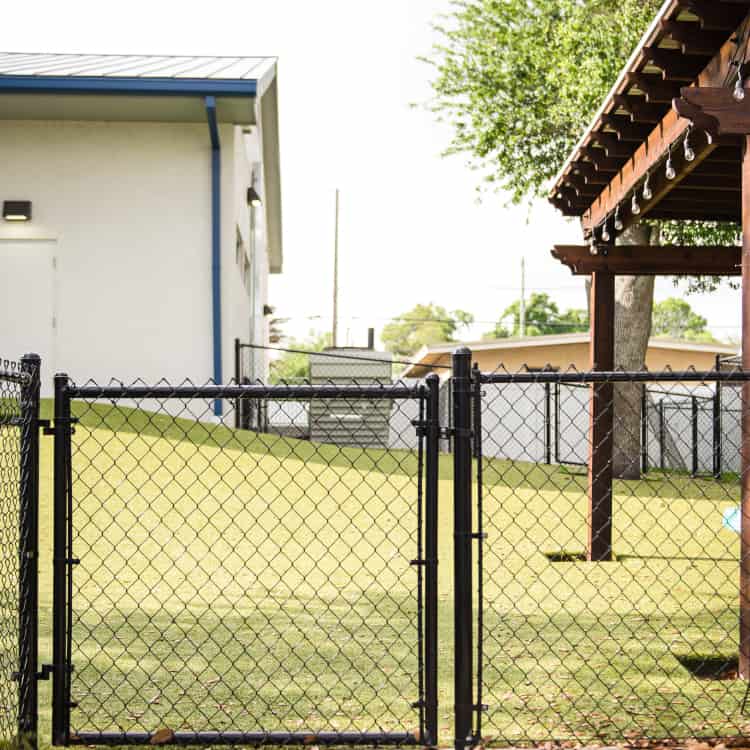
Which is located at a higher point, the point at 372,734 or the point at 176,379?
the point at 176,379

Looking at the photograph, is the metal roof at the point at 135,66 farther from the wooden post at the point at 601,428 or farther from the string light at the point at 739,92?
the string light at the point at 739,92

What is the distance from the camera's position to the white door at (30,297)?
47.5ft

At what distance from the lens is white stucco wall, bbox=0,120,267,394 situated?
14477 mm

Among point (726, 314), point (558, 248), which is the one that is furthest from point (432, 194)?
point (558, 248)

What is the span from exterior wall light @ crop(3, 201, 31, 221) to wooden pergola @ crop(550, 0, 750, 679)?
8.21 metres

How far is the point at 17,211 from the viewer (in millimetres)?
14367

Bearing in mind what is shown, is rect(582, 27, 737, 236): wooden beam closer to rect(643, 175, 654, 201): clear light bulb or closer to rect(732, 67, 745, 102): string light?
rect(643, 175, 654, 201): clear light bulb

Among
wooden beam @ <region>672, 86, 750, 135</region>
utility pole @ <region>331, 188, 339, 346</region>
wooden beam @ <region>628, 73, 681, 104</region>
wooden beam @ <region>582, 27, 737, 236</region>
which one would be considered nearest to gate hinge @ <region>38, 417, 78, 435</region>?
wooden beam @ <region>672, 86, 750, 135</region>

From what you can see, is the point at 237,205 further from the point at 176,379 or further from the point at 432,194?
the point at 432,194

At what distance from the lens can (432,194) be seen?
64.6 metres

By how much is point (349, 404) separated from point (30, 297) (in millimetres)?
5450

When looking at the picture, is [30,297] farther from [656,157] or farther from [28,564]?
[28,564]

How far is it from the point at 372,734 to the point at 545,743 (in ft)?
2.32

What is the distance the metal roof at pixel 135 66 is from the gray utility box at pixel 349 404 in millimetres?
4700
